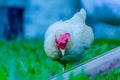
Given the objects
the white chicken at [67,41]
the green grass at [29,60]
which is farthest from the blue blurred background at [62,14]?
the white chicken at [67,41]

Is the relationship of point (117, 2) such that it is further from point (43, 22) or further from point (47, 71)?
point (47, 71)

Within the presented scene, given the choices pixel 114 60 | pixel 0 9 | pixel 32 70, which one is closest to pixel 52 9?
pixel 0 9

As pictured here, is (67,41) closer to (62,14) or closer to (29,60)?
(29,60)

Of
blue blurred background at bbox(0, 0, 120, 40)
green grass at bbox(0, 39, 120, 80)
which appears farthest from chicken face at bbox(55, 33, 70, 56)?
blue blurred background at bbox(0, 0, 120, 40)

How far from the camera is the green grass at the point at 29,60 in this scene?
173 inches

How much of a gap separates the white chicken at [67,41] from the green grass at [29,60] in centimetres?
20

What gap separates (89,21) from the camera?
266 inches

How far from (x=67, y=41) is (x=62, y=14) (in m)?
2.45

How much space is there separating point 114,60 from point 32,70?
111 cm

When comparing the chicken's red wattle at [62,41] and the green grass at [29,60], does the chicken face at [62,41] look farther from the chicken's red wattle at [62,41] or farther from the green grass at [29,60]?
the green grass at [29,60]

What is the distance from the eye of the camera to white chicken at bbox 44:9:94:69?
4.34 m

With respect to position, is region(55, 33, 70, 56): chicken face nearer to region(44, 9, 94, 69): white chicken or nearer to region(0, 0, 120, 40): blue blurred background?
region(44, 9, 94, 69): white chicken

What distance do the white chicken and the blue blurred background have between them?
2.12m

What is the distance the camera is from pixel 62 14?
676cm
